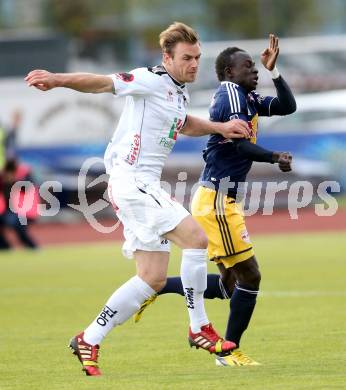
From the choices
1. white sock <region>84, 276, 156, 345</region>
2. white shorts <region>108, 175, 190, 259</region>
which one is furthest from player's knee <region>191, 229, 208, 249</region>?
white sock <region>84, 276, 156, 345</region>

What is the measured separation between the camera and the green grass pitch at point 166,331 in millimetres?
8133

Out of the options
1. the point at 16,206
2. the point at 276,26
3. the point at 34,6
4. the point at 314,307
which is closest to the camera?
the point at 314,307

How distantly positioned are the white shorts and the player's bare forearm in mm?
638

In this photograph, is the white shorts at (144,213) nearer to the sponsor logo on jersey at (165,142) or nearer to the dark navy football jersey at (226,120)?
the sponsor logo on jersey at (165,142)

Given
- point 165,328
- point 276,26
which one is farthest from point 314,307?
point 276,26

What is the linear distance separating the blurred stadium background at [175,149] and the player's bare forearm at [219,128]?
168 cm

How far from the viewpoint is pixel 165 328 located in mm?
11328

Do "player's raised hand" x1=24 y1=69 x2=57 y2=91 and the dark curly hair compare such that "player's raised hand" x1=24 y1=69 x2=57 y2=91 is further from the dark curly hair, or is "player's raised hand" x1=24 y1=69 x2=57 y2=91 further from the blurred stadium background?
the blurred stadium background

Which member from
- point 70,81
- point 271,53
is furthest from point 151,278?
point 271,53

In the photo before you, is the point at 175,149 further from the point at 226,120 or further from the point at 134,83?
the point at 134,83

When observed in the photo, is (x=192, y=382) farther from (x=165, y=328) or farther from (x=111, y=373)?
(x=165, y=328)

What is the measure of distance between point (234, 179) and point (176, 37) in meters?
1.31

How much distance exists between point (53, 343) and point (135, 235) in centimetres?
232

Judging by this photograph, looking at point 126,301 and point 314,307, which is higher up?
point 126,301
